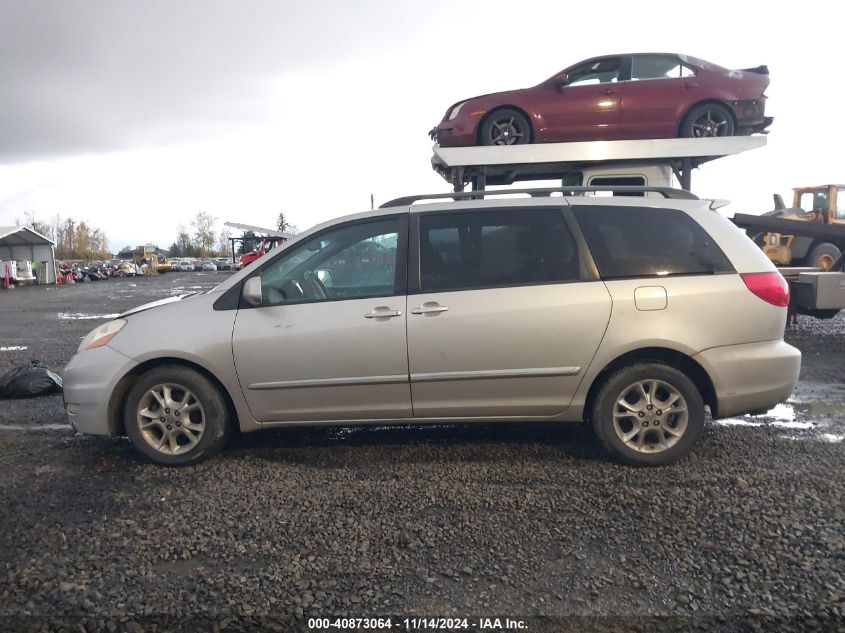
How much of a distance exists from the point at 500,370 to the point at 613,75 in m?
4.48

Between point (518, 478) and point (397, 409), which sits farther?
point (397, 409)

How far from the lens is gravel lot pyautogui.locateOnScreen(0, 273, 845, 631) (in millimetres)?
2539

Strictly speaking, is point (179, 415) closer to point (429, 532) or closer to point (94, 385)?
point (94, 385)

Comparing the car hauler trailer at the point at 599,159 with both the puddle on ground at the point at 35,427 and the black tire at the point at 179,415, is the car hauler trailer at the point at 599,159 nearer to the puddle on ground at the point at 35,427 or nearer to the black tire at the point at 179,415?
the black tire at the point at 179,415

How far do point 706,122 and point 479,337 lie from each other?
4439 millimetres

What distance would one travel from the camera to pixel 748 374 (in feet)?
13.1

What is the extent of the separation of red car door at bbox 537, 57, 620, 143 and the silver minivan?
274cm

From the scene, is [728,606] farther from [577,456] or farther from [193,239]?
[193,239]

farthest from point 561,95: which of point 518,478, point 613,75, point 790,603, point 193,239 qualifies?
point 193,239

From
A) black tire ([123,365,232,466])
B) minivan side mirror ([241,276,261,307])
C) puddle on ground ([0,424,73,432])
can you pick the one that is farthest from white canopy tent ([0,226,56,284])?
minivan side mirror ([241,276,261,307])

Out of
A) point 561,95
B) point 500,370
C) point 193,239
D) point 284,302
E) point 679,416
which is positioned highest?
point 193,239

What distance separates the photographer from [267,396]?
4.12 m

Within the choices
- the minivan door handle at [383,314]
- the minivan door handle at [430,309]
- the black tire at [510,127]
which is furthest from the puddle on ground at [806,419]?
the black tire at [510,127]

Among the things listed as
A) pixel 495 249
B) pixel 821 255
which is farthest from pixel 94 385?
pixel 821 255
